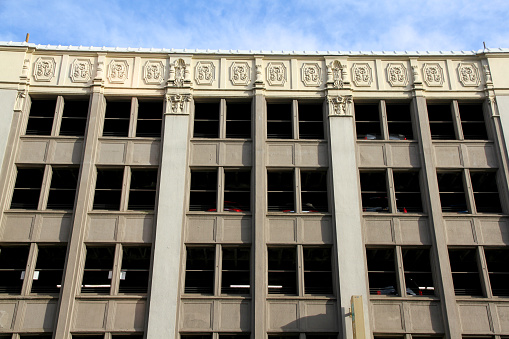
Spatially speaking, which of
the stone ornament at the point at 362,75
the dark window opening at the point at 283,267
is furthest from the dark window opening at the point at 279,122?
the dark window opening at the point at 283,267

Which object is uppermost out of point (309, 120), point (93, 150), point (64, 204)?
point (309, 120)

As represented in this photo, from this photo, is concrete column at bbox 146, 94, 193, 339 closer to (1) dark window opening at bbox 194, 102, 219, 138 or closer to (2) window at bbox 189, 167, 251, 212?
(2) window at bbox 189, 167, 251, 212

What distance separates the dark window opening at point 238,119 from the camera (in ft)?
86.2

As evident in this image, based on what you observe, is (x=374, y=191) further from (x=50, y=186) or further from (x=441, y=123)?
(x=50, y=186)

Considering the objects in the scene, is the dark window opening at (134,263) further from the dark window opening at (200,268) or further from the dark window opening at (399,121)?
the dark window opening at (399,121)

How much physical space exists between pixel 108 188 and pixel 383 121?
13.8 m

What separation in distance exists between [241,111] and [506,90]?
13.2 meters

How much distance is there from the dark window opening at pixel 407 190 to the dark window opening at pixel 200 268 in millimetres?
9096

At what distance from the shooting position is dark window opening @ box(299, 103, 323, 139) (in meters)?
26.3

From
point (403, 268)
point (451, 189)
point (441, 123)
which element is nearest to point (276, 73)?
point (441, 123)

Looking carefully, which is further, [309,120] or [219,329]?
[309,120]

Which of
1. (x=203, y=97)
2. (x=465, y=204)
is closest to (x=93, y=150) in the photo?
(x=203, y=97)

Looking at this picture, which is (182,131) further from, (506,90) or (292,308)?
(506,90)

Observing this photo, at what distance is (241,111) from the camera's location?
2661 cm
